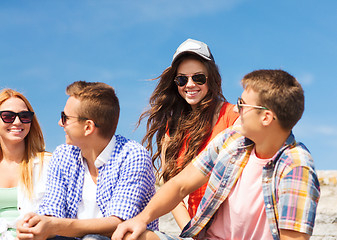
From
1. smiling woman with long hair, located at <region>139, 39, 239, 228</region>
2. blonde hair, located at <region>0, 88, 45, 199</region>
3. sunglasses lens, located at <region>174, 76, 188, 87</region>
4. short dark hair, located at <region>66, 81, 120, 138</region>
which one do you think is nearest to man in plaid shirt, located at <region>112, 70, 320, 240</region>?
short dark hair, located at <region>66, 81, 120, 138</region>

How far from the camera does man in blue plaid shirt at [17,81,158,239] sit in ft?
11.4

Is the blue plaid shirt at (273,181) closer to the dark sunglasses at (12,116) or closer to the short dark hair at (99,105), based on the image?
the short dark hair at (99,105)

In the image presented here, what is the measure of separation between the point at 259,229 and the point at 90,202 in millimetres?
1376

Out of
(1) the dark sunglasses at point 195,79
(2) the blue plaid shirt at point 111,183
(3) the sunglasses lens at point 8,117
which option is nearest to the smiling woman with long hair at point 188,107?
(1) the dark sunglasses at point 195,79

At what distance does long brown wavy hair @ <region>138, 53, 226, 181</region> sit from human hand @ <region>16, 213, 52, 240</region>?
1599 millimetres

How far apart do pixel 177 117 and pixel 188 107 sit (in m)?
0.16

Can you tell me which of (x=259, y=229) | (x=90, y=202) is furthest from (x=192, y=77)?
(x=259, y=229)

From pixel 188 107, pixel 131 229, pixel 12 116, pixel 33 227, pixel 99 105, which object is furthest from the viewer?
pixel 188 107

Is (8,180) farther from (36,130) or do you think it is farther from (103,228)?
(103,228)

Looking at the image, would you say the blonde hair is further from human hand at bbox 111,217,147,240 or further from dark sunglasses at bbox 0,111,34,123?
human hand at bbox 111,217,147,240

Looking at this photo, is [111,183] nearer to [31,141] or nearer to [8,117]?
[31,141]

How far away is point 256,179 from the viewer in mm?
3021

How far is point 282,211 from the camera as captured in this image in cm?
279

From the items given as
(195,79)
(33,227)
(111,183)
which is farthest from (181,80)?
(33,227)
